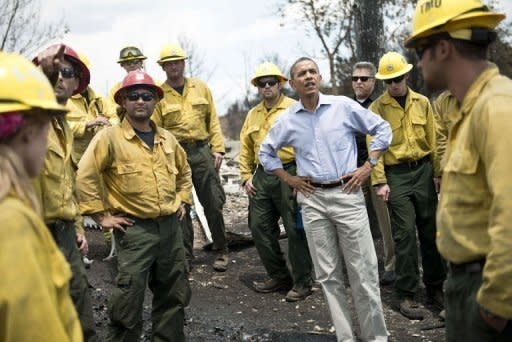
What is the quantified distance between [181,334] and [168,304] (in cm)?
29

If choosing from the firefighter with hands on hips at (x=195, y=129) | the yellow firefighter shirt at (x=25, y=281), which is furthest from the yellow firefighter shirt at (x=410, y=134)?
the yellow firefighter shirt at (x=25, y=281)

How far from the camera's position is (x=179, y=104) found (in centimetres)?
741

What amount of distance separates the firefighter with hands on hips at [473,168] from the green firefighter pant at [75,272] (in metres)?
2.39

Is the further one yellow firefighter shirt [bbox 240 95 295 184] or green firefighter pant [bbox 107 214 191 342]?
yellow firefighter shirt [bbox 240 95 295 184]

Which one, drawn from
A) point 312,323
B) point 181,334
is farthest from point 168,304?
point 312,323

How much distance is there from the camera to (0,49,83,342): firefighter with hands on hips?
177 centimetres

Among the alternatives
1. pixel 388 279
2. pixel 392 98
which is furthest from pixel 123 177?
pixel 388 279

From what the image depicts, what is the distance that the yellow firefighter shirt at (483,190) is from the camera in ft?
7.43

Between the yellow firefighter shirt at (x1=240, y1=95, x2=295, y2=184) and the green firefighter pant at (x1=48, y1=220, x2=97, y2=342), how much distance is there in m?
3.32

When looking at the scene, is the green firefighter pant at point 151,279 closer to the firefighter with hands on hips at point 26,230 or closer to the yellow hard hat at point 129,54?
the firefighter with hands on hips at point 26,230

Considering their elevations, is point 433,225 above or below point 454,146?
below

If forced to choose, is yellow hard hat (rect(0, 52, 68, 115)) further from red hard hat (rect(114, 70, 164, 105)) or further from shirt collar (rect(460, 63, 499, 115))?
red hard hat (rect(114, 70, 164, 105))

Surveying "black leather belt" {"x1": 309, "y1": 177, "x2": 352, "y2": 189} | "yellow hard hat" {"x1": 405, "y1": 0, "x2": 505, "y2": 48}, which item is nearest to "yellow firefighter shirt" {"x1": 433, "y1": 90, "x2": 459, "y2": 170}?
"black leather belt" {"x1": 309, "y1": 177, "x2": 352, "y2": 189}

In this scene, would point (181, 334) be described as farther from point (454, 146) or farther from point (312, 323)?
point (454, 146)
